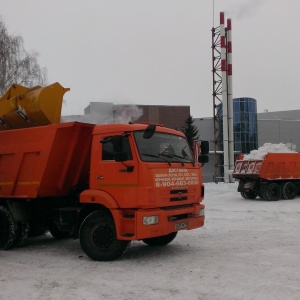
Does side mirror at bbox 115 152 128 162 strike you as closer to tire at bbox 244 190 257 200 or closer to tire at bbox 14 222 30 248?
tire at bbox 14 222 30 248

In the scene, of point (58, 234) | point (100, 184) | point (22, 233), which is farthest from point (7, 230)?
point (100, 184)

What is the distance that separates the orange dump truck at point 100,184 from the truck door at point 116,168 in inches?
0.7

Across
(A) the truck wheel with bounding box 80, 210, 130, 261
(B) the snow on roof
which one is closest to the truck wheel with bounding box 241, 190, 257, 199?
(B) the snow on roof

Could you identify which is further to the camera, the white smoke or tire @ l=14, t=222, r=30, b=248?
the white smoke

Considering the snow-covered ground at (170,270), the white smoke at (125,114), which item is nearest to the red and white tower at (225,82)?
the white smoke at (125,114)

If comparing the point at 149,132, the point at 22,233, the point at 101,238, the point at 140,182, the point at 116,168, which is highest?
the point at 149,132

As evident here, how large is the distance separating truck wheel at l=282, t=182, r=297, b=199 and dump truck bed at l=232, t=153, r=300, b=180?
39cm

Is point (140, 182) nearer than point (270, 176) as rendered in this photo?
Yes

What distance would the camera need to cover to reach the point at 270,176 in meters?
20.2

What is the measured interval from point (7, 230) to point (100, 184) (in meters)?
2.54

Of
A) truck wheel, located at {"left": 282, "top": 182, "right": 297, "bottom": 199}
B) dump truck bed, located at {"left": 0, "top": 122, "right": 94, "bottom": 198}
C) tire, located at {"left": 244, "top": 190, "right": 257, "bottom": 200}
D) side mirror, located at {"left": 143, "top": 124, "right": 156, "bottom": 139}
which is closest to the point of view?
side mirror, located at {"left": 143, "top": 124, "right": 156, "bottom": 139}

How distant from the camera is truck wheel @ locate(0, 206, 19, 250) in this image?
8.65m

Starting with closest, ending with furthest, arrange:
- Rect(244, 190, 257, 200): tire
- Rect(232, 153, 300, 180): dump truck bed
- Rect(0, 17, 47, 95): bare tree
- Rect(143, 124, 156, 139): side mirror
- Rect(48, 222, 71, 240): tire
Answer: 1. Rect(143, 124, 156, 139): side mirror
2. Rect(48, 222, 71, 240): tire
3. Rect(232, 153, 300, 180): dump truck bed
4. Rect(244, 190, 257, 200): tire
5. Rect(0, 17, 47, 95): bare tree

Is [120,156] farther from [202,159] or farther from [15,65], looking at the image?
[15,65]
